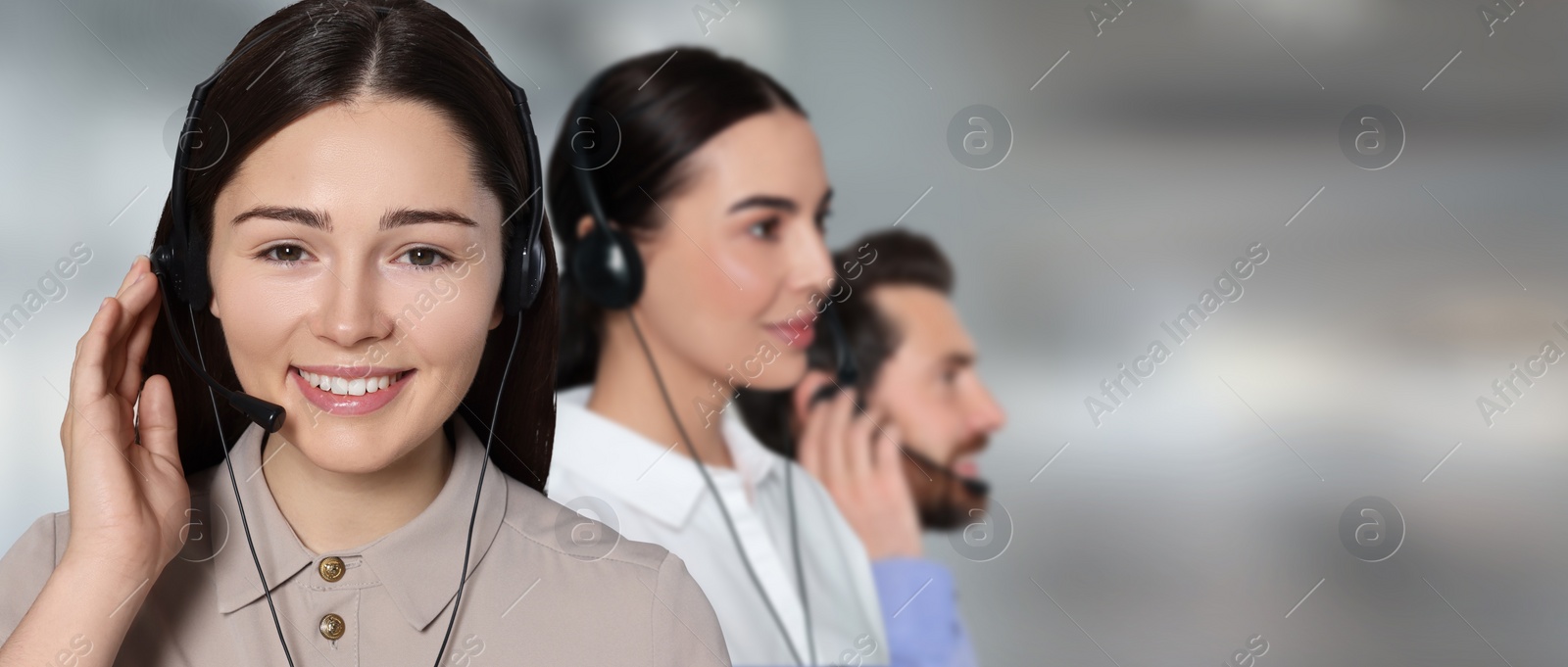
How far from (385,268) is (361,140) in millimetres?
133

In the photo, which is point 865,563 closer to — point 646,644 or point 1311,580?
point 1311,580

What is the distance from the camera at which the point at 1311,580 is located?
8.27 feet

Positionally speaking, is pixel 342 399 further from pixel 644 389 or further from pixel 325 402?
pixel 644 389

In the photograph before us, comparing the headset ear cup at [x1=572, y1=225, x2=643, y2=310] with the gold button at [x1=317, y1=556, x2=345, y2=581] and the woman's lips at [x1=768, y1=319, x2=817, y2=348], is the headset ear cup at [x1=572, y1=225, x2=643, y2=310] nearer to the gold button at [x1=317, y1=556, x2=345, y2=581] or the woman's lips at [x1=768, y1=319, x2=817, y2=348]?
the woman's lips at [x1=768, y1=319, x2=817, y2=348]

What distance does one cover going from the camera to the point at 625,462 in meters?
2.27

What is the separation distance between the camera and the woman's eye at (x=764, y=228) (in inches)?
91.2

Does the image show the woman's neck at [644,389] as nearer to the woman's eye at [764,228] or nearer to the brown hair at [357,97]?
the woman's eye at [764,228]

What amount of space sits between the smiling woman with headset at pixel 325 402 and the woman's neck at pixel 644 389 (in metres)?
0.99

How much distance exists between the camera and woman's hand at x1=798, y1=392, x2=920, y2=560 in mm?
2543

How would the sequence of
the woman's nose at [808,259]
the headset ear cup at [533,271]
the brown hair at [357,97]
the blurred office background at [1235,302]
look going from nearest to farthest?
the brown hair at [357,97]
the headset ear cup at [533,271]
the woman's nose at [808,259]
the blurred office background at [1235,302]

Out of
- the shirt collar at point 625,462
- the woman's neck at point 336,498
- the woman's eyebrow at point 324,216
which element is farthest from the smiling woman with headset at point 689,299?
the woman's eyebrow at point 324,216

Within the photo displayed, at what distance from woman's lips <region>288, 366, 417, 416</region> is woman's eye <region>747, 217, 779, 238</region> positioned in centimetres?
119


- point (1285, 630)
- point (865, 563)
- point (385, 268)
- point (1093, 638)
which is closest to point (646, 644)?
point (385, 268)

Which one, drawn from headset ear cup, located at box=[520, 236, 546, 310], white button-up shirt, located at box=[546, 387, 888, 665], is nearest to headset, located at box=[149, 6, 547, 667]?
headset ear cup, located at box=[520, 236, 546, 310]
